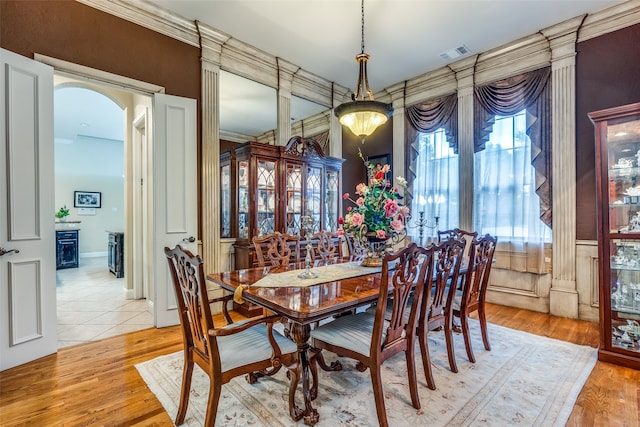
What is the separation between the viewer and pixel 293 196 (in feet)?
13.3

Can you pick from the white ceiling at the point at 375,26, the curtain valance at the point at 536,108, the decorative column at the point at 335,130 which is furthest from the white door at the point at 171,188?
the curtain valance at the point at 536,108

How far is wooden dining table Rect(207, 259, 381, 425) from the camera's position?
1463 mm

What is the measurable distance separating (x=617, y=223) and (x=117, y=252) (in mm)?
7001

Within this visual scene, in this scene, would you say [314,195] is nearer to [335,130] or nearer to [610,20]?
[335,130]

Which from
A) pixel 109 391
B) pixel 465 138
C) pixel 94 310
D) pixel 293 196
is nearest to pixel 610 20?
pixel 465 138

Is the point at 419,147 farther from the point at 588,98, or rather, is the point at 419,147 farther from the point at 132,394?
the point at 132,394

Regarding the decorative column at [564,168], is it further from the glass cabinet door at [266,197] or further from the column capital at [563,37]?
the glass cabinet door at [266,197]

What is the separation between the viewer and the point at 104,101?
17.6ft

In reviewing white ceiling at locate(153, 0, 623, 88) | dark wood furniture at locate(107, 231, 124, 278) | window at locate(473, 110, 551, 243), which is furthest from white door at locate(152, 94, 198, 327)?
window at locate(473, 110, 551, 243)

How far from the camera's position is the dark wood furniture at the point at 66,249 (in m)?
6.41

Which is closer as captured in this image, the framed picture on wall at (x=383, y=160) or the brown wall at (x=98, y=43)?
the brown wall at (x=98, y=43)

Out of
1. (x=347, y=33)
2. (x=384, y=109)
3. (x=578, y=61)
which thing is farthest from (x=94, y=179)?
(x=578, y=61)

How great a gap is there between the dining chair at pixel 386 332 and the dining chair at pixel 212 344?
28cm

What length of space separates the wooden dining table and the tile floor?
6.05ft
